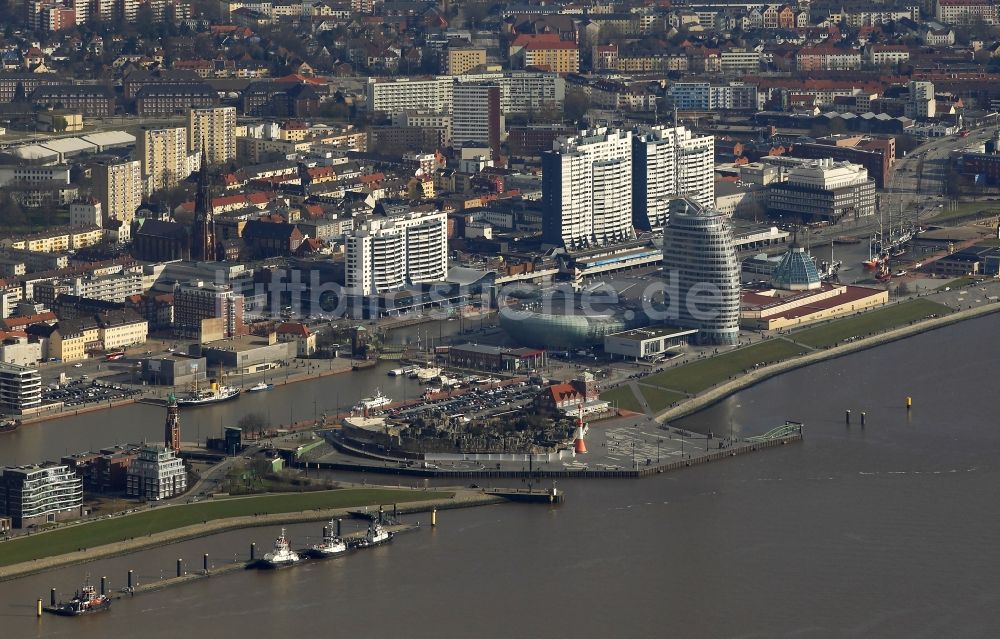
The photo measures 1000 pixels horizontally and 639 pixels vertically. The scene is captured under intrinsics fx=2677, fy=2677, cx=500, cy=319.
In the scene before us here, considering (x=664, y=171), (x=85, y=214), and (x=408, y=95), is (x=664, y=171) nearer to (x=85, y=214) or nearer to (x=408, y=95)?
(x=85, y=214)

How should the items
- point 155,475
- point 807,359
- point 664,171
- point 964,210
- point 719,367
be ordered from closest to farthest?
point 155,475, point 719,367, point 807,359, point 664,171, point 964,210

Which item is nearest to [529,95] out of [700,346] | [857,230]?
[857,230]

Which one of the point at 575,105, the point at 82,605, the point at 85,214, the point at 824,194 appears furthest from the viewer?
the point at 575,105

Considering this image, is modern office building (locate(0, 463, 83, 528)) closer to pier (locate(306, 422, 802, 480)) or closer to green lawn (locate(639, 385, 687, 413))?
pier (locate(306, 422, 802, 480))

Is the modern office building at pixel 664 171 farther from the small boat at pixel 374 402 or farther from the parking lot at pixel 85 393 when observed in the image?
the parking lot at pixel 85 393

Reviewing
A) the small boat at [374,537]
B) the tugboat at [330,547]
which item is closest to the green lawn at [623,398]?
the small boat at [374,537]

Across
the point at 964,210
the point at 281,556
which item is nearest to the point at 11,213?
the point at 964,210
